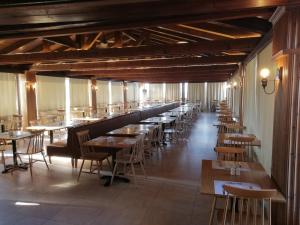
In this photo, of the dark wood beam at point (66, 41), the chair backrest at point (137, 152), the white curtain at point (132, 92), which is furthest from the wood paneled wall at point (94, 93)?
the chair backrest at point (137, 152)

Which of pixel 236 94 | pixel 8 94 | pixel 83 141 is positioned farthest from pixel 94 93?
pixel 83 141

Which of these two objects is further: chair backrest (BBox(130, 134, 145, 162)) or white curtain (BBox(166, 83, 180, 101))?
white curtain (BBox(166, 83, 180, 101))

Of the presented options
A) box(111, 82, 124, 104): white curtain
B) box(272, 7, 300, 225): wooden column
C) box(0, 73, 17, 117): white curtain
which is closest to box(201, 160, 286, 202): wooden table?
box(272, 7, 300, 225): wooden column

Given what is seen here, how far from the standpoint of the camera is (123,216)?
3342 mm

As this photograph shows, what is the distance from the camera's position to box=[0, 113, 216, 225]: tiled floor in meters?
3.28

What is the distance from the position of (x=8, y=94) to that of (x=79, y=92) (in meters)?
4.52

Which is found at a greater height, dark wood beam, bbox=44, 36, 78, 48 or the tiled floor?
dark wood beam, bbox=44, 36, 78, 48

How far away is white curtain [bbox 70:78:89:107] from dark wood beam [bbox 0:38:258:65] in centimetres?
557

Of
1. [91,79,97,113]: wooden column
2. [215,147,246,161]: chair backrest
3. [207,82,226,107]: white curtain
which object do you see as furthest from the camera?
[207,82,226,107]: white curtain

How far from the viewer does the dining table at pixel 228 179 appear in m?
2.35

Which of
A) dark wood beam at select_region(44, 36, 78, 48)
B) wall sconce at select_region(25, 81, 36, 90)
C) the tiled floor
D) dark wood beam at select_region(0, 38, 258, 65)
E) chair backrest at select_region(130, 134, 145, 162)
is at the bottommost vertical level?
the tiled floor

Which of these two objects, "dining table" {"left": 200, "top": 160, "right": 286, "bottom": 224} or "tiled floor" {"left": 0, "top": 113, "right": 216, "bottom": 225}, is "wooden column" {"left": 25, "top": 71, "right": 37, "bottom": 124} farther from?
"dining table" {"left": 200, "top": 160, "right": 286, "bottom": 224}

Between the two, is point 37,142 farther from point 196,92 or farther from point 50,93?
point 196,92

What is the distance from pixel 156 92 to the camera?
76.1ft
